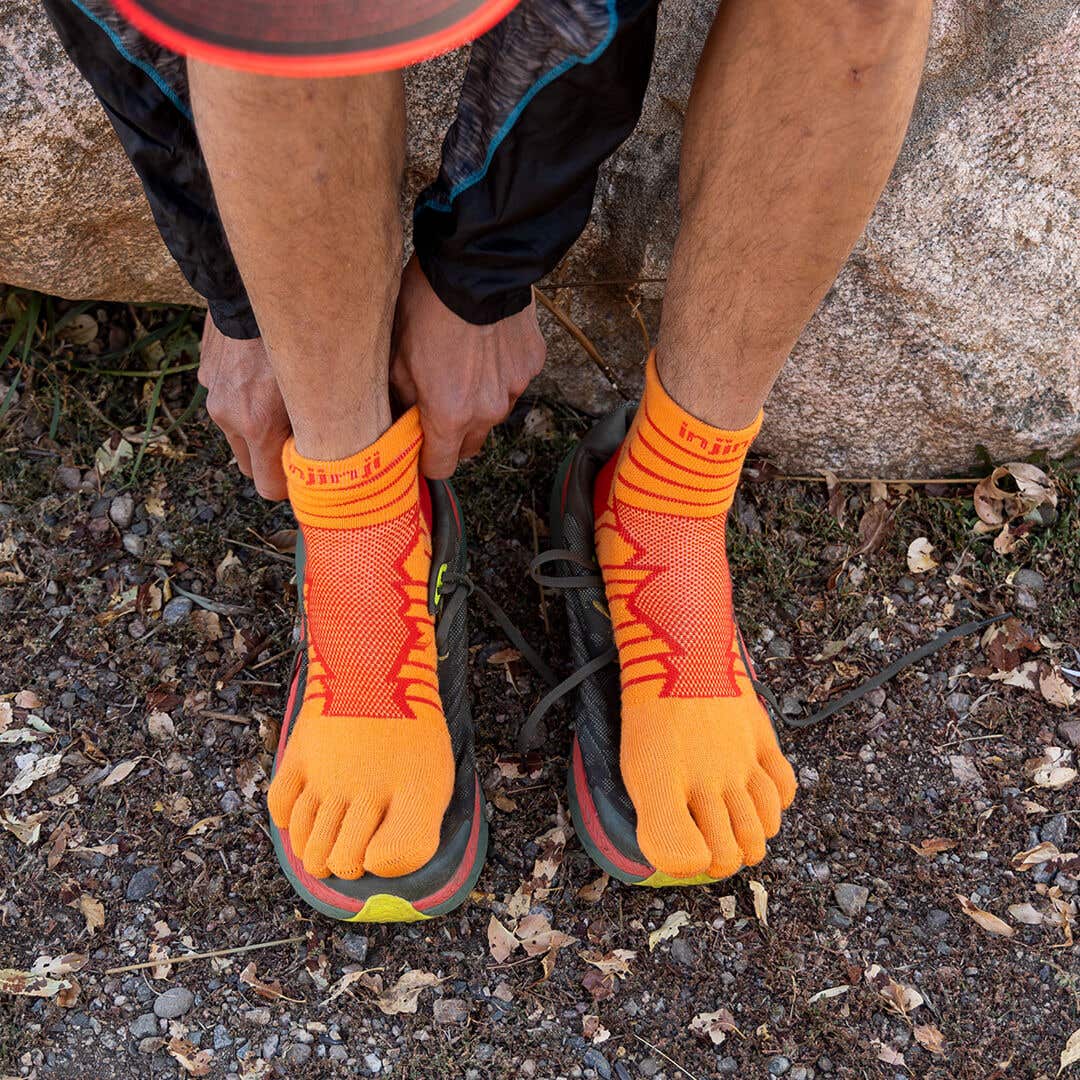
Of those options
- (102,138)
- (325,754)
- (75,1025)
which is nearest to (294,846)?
(325,754)

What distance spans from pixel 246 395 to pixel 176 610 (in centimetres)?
58

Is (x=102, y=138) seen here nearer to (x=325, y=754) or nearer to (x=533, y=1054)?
(x=325, y=754)

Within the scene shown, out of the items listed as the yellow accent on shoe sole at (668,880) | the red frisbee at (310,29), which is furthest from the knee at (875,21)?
the yellow accent on shoe sole at (668,880)

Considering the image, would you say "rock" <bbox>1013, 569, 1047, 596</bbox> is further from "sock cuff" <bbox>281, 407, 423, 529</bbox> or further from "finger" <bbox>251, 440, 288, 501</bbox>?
"finger" <bbox>251, 440, 288, 501</bbox>

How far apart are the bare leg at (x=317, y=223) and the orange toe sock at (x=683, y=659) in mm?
450

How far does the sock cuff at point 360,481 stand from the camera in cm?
149

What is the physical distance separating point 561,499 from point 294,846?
2.55 feet

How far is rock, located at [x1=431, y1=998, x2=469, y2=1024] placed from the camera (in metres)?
1.54

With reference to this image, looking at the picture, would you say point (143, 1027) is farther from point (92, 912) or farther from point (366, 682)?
point (366, 682)

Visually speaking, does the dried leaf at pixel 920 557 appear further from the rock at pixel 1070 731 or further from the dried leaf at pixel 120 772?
the dried leaf at pixel 120 772

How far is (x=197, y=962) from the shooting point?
157 cm

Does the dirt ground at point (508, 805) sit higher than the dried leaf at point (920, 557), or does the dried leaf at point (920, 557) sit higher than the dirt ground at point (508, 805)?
the dried leaf at point (920, 557)

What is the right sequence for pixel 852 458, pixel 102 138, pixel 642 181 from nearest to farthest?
pixel 102 138
pixel 642 181
pixel 852 458

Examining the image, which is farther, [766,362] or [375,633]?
[375,633]
